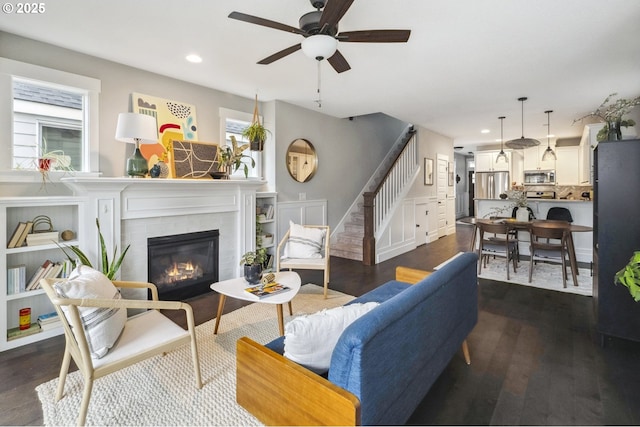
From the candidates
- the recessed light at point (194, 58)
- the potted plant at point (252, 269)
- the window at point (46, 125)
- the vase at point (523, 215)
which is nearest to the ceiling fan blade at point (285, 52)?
the recessed light at point (194, 58)

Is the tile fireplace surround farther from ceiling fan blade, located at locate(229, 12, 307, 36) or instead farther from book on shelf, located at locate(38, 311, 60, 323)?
ceiling fan blade, located at locate(229, 12, 307, 36)

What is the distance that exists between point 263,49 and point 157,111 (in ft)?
4.98

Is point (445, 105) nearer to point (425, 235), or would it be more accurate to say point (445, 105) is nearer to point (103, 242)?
point (425, 235)

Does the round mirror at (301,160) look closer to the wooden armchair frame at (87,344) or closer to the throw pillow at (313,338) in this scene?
the wooden armchair frame at (87,344)

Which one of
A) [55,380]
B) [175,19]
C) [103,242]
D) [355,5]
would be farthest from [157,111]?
[55,380]

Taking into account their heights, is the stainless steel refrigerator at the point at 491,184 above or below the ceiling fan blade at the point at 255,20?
below

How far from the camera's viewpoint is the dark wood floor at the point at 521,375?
5.83ft

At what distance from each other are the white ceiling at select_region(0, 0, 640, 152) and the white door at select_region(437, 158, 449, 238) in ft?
10.5

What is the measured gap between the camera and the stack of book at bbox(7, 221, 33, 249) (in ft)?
8.48

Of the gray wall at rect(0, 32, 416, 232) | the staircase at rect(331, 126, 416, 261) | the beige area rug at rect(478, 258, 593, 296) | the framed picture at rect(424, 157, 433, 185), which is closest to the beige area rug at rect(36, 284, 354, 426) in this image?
the gray wall at rect(0, 32, 416, 232)

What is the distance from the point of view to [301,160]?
17.4 feet

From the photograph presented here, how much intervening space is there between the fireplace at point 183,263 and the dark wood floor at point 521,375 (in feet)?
1.33

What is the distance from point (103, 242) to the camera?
9.58 feet

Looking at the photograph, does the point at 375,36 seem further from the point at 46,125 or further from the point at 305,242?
the point at 46,125
